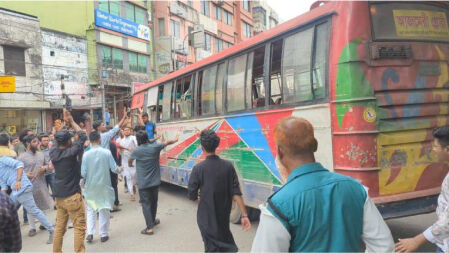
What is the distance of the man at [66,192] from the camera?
447cm

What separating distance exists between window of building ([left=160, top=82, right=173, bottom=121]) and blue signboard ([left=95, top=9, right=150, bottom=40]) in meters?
16.4

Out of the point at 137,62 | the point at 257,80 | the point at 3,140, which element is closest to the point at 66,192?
the point at 3,140

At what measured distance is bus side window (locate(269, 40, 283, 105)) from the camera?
4695 millimetres

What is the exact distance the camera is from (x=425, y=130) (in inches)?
154

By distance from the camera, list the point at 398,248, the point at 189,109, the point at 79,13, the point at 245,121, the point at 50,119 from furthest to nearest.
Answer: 1. the point at 79,13
2. the point at 50,119
3. the point at 189,109
4. the point at 245,121
5. the point at 398,248

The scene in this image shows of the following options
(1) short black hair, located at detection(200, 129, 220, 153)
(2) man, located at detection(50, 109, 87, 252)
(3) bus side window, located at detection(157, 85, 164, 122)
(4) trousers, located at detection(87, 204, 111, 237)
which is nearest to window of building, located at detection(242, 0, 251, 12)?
(3) bus side window, located at detection(157, 85, 164, 122)

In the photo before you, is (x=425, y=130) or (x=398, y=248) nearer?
(x=398, y=248)

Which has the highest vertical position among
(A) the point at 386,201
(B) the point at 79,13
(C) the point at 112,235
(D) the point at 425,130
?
(B) the point at 79,13

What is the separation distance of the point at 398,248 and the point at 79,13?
23925mm

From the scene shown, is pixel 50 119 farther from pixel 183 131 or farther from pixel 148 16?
pixel 183 131

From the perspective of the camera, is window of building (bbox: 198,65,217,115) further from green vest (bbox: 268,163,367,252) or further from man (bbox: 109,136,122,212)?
green vest (bbox: 268,163,367,252)

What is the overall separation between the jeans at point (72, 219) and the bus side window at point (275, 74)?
2997mm

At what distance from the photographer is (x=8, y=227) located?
7.20 feet

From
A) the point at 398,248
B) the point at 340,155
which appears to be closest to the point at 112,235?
the point at 340,155
